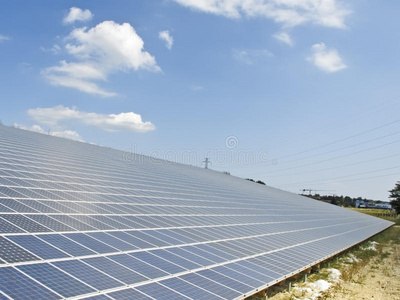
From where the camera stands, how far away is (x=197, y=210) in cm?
2248

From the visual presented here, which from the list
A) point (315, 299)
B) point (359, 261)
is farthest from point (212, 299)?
point (359, 261)

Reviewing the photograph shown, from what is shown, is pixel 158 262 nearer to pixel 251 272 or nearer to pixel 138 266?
pixel 138 266

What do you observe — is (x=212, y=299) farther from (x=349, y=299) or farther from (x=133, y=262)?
(x=349, y=299)

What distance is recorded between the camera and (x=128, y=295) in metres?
8.53

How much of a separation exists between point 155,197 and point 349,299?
505 inches

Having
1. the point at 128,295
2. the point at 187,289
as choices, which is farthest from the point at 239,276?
the point at 128,295

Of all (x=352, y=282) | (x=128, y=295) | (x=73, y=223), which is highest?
(x=73, y=223)

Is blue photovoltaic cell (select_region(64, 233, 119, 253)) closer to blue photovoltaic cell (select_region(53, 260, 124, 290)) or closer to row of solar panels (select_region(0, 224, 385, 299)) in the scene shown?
row of solar panels (select_region(0, 224, 385, 299))

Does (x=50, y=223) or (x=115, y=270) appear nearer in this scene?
(x=115, y=270)

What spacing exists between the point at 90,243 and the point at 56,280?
9.78 feet

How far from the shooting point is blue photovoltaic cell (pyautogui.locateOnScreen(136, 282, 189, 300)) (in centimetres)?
900

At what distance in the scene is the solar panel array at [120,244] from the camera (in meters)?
8.56

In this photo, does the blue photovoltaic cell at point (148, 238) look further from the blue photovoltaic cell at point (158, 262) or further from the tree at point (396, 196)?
the tree at point (396, 196)

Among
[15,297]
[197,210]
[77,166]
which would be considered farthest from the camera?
[77,166]
